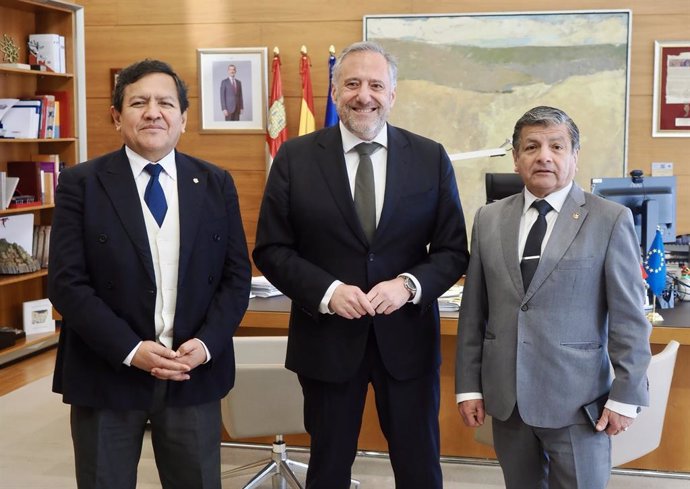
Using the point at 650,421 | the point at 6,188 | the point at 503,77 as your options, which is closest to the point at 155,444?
the point at 650,421

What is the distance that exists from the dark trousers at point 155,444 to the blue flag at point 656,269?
2.08 metres

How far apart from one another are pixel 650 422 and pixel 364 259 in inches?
52.2

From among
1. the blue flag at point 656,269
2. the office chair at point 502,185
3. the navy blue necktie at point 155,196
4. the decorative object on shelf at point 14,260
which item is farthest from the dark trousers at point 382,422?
the decorative object on shelf at point 14,260

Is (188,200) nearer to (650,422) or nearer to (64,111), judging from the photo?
(650,422)

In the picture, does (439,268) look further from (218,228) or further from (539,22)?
(539,22)

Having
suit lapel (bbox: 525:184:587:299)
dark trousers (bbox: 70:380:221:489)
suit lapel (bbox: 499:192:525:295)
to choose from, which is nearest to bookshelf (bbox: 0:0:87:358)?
dark trousers (bbox: 70:380:221:489)

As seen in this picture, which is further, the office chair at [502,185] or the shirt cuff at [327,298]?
the office chair at [502,185]

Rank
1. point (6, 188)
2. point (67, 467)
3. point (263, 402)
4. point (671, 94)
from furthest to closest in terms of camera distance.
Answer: point (671, 94) → point (6, 188) → point (67, 467) → point (263, 402)

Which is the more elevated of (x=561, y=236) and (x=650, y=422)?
(x=561, y=236)

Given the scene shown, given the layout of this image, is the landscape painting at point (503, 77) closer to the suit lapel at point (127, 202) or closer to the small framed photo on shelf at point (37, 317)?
the small framed photo on shelf at point (37, 317)

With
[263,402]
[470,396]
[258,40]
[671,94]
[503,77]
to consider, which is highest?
[258,40]

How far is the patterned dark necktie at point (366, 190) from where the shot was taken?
2359 mm

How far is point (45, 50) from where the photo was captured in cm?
630

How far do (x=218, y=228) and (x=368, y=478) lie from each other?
184 centimetres
